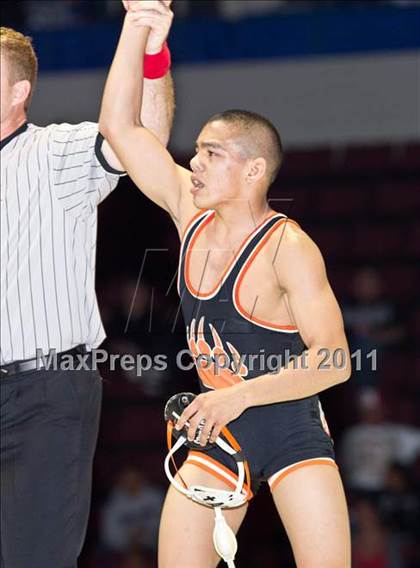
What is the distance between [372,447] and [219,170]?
4763 millimetres

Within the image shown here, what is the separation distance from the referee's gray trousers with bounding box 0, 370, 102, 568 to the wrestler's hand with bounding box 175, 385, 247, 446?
369 millimetres

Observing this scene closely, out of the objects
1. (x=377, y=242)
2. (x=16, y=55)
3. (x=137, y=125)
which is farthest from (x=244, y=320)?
(x=377, y=242)

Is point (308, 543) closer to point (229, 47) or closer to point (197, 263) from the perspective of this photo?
point (197, 263)

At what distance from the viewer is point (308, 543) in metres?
3.71

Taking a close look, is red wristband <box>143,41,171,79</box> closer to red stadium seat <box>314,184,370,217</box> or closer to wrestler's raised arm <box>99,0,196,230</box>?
wrestler's raised arm <box>99,0,196,230</box>

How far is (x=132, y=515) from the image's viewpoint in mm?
8250

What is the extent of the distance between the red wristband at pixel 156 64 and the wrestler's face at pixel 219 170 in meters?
0.28

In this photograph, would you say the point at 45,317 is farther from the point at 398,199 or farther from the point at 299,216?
the point at 398,199

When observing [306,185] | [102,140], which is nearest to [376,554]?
[306,185]

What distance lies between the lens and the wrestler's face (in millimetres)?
3984

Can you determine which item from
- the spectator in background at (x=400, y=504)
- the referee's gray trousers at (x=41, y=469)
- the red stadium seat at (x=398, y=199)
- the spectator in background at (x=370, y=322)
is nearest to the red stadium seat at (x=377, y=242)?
the red stadium seat at (x=398, y=199)

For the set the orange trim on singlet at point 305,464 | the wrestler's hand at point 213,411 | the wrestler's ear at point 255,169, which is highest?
the wrestler's ear at point 255,169

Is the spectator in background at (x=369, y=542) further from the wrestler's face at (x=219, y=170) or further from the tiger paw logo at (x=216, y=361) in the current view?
the wrestler's face at (x=219, y=170)

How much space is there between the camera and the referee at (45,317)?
3.65m
